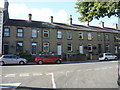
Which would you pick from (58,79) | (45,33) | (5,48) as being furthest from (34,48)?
(58,79)

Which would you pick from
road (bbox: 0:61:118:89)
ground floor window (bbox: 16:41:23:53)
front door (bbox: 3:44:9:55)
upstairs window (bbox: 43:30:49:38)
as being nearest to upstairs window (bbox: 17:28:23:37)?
ground floor window (bbox: 16:41:23:53)

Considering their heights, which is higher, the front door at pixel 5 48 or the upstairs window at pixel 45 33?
the upstairs window at pixel 45 33

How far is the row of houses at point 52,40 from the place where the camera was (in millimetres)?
25891

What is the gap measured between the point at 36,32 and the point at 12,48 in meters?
5.86

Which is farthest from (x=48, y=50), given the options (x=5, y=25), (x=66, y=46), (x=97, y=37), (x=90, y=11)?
(x=90, y=11)

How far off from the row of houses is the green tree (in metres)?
19.5

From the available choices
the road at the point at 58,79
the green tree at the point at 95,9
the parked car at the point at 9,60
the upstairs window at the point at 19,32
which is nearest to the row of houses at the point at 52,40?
the upstairs window at the point at 19,32

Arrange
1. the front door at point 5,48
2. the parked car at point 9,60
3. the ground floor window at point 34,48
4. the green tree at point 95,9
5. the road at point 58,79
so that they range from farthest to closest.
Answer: the ground floor window at point 34,48, the front door at point 5,48, the parked car at point 9,60, the road at point 58,79, the green tree at point 95,9

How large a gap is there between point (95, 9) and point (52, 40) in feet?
69.8

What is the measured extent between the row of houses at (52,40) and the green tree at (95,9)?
19.5 metres

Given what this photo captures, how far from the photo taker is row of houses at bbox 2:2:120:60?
25.9 metres

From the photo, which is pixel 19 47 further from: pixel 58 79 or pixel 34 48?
pixel 58 79

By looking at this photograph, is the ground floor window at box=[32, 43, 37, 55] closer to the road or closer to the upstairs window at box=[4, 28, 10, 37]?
the upstairs window at box=[4, 28, 10, 37]

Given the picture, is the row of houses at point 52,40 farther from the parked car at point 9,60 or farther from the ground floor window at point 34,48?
the parked car at point 9,60
